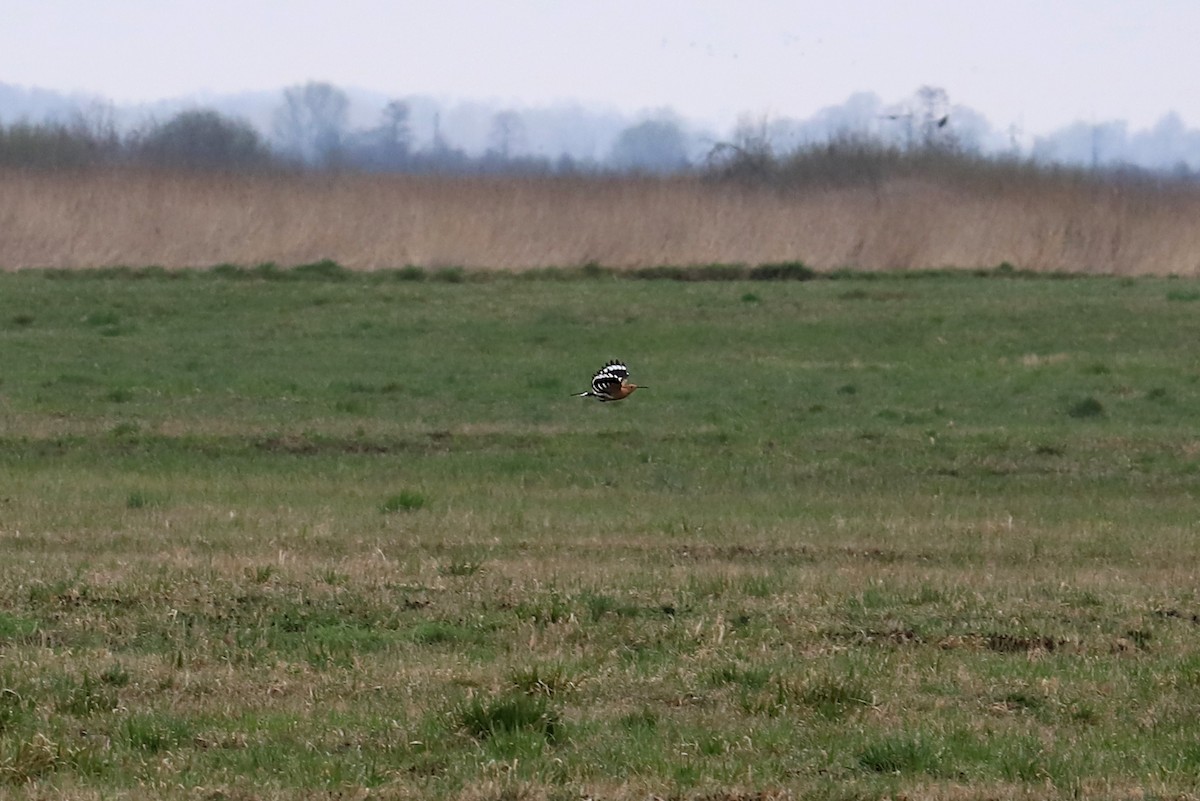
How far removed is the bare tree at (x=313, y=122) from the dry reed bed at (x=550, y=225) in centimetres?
810

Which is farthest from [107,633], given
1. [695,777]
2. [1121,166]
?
[1121,166]

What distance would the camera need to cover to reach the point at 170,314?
89.8 ft

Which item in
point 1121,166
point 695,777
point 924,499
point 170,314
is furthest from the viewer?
point 1121,166

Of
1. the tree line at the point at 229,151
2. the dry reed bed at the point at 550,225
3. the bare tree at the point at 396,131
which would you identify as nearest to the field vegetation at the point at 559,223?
the dry reed bed at the point at 550,225

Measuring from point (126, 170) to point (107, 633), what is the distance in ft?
108

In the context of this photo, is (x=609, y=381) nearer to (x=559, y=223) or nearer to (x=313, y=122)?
(x=559, y=223)

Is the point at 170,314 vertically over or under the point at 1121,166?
under

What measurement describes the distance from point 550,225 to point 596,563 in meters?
26.2

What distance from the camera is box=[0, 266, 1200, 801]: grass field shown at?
600cm

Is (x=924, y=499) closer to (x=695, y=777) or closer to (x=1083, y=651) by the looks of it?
(x=1083, y=651)

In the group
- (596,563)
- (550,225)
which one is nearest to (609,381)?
(596,563)

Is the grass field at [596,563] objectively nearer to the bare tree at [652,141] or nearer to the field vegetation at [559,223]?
the field vegetation at [559,223]

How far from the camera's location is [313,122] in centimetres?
6719

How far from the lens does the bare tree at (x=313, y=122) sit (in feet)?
156
